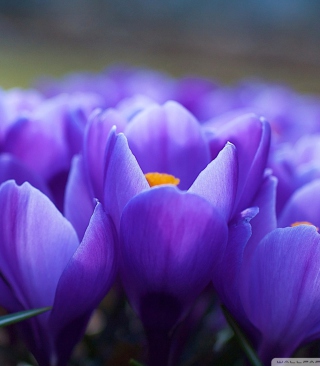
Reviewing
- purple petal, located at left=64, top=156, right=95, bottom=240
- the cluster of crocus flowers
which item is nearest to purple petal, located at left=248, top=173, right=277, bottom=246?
the cluster of crocus flowers

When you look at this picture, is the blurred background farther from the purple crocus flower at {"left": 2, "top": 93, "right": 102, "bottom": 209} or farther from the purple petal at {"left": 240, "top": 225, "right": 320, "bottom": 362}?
the purple petal at {"left": 240, "top": 225, "right": 320, "bottom": 362}

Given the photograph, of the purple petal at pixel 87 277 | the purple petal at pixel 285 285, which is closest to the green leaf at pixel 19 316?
the purple petal at pixel 87 277

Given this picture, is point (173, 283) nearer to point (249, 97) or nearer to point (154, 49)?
point (249, 97)

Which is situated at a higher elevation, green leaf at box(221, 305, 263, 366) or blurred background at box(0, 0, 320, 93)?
green leaf at box(221, 305, 263, 366)

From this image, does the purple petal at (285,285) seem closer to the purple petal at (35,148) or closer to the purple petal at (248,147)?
the purple petal at (248,147)

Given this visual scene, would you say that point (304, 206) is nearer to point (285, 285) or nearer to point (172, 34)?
point (285, 285)

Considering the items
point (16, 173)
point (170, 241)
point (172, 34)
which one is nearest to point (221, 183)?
point (170, 241)
